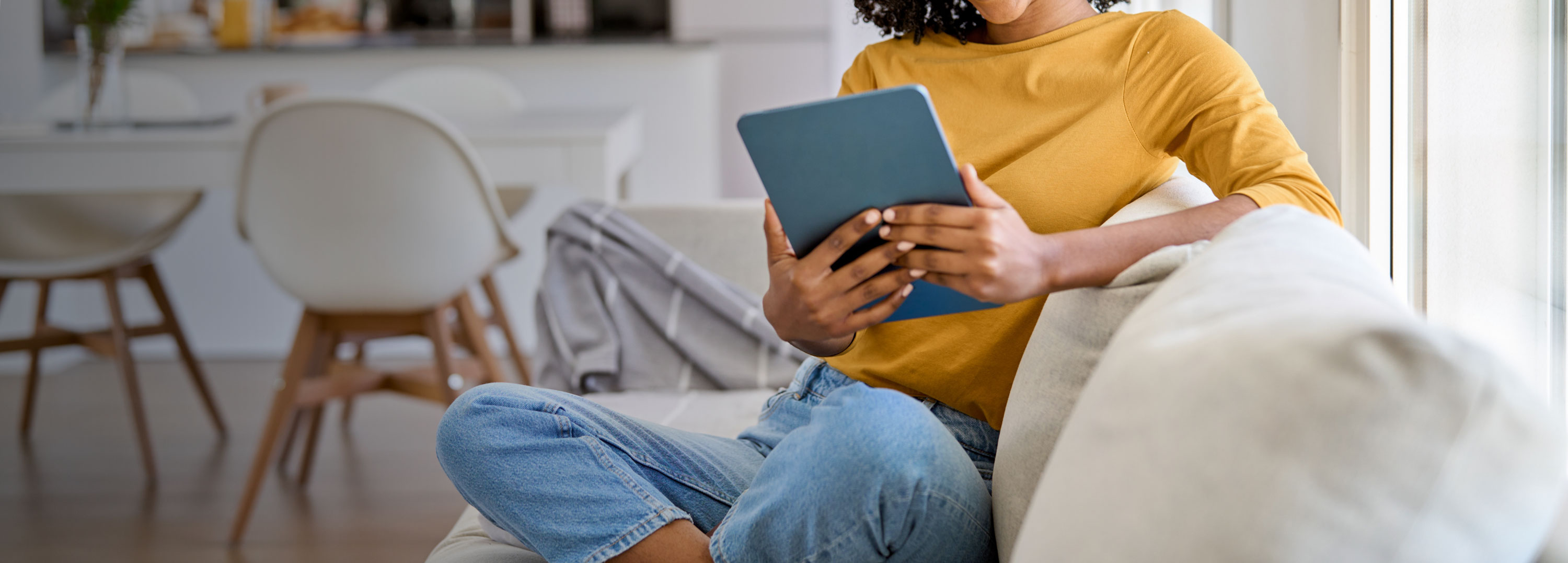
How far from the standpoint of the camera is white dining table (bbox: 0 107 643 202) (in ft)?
7.32

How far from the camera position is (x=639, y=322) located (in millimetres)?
1883

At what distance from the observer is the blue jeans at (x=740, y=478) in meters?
0.76

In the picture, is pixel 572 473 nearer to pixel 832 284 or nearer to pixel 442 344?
pixel 832 284

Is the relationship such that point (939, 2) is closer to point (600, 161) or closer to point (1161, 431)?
point (1161, 431)

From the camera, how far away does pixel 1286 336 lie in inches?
19.3

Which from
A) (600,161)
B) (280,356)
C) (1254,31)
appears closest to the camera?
(1254,31)

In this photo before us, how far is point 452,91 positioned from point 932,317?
231 centimetres

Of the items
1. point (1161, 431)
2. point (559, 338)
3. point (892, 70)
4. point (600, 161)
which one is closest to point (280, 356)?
point (600, 161)

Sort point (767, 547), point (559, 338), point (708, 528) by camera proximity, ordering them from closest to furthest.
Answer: point (767, 547) → point (708, 528) → point (559, 338)

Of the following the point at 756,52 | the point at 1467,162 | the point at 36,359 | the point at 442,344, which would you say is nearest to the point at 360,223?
the point at 442,344

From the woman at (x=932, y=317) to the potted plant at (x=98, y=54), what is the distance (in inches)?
77.5

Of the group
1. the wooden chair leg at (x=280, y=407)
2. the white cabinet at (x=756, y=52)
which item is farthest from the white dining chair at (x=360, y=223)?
the white cabinet at (x=756, y=52)

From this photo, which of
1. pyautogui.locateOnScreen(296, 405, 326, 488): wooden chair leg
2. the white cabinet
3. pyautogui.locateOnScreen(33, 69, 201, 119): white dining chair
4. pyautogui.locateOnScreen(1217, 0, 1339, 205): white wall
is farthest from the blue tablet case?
the white cabinet

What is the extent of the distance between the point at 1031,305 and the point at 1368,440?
0.57m
